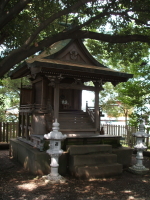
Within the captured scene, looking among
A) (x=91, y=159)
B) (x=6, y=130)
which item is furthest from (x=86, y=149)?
(x=6, y=130)

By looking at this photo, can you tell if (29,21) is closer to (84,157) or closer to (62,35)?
(62,35)

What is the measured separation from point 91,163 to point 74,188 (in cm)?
152

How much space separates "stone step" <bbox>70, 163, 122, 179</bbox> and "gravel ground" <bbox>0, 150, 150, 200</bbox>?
0.18 m

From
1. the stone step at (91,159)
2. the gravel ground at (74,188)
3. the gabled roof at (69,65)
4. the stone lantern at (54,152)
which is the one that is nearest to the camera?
the gravel ground at (74,188)


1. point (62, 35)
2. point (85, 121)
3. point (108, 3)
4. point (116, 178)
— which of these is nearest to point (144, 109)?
point (85, 121)

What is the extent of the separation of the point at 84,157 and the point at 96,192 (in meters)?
1.70

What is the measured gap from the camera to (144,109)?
41.7 feet

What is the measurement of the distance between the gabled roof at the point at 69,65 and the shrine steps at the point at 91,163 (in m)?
3.09

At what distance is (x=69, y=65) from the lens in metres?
8.27

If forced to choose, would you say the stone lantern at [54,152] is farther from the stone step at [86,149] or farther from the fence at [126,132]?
the fence at [126,132]

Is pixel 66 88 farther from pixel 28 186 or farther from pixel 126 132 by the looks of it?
pixel 126 132

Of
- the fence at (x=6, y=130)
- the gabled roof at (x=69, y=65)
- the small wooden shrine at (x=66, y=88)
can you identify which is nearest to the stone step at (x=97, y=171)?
the small wooden shrine at (x=66, y=88)

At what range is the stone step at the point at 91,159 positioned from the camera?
7521 millimetres

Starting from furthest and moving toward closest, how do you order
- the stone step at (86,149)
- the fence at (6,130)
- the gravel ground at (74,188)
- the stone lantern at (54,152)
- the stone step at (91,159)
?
the fence at (6,130)
the stone step at (86,149)
the stone step at (91,159)
the stone lantern at (54,152)
the gravel ground at (74,188)
